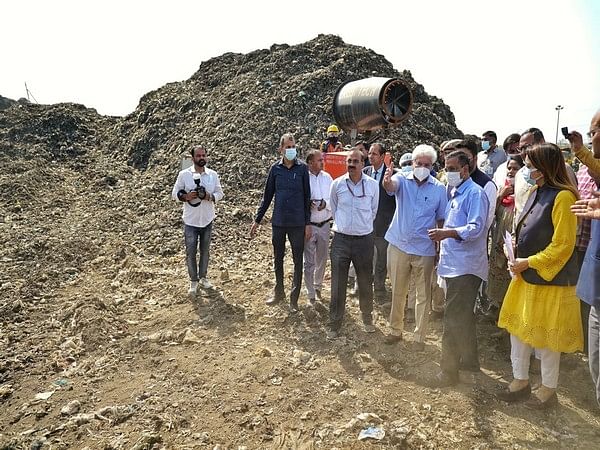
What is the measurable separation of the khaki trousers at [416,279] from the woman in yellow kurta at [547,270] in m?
0.89

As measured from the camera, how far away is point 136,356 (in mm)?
4164

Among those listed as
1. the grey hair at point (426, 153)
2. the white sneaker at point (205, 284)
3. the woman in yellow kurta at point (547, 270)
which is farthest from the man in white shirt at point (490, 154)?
the white sneaker at point (205, 284)

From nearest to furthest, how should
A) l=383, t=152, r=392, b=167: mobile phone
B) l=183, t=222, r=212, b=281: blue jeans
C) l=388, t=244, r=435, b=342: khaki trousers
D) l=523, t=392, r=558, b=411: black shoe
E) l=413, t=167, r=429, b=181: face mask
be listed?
l=523, t=392, r=558, b=411: black shoe, l=413, t=167, r=429, b=181: face mask, l=388, t=244, r=435, b=342: khaki trousers, l=383, t=152, r=392, b=167: mobile phone, l=183, t=222, r=212, b=281: blue jeans

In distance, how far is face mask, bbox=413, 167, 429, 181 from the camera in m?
3.77

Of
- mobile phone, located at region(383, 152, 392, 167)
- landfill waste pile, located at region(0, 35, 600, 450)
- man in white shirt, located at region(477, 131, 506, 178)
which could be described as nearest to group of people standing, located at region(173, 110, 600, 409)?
mobile phone, located at region(383, 152, 392, 167)

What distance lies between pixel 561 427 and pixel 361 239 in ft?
6.91

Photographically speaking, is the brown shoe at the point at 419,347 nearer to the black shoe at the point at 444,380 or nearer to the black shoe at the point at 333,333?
the black shoe at the point at 444,380

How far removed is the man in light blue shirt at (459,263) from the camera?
3.31 m

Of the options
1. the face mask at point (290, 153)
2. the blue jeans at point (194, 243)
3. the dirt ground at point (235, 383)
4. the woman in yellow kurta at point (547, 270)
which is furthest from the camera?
the blue jeans at point (194, 243)

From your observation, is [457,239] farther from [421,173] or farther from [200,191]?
[200,191]

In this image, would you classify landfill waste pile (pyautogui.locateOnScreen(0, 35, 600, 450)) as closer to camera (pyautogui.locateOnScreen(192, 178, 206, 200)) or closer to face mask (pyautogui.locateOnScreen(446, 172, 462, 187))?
camera (pyautogui.locateOnScreen(192, 178, 206, 200))

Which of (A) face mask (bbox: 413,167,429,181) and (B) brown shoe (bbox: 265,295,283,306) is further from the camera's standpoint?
(B) brown shoe (bbox: 265,295,283,306)

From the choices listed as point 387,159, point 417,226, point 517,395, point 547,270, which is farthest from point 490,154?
point 517,395

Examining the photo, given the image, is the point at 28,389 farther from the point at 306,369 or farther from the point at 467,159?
the point at 467,159
